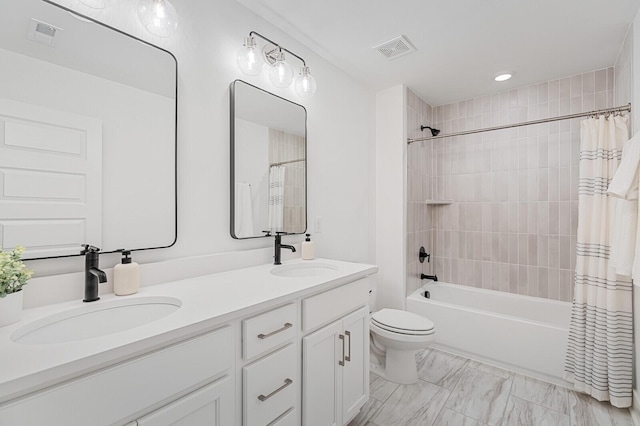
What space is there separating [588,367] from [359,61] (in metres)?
2.64

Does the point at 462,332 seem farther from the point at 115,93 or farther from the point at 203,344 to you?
the point at 115,93

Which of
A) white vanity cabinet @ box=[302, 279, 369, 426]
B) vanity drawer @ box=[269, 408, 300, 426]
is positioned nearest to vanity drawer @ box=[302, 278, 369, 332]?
white vanity cabinet @ box=[302, 279, 369, 426]

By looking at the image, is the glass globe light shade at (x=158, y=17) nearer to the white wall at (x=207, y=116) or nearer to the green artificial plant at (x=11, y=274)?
the white wall at (x=207, y=116)

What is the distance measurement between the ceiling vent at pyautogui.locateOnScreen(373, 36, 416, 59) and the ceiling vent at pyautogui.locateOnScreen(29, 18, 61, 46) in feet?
5.91

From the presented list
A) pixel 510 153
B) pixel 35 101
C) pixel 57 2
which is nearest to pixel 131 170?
pixel 35 101

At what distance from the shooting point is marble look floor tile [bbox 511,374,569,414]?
194 cm

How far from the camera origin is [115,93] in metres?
1.23

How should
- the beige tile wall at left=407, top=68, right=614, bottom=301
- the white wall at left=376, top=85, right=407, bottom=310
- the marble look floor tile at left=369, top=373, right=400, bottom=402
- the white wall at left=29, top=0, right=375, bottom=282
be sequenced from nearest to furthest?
the white wall at left=29, top=0, right=375, bottom=282 < the marble look floor tile at left=369, top=373, right=400, bottom=402 < the beige tile wall at left=407, top=68, right=614, bottom=301 < the white wall at left=376, top=85, right=407, bottom=310

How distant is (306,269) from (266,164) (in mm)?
678

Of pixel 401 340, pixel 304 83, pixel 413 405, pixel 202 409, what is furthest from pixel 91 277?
pixel 413 405

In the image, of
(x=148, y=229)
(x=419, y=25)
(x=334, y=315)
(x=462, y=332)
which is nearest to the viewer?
(x=148, y=229)

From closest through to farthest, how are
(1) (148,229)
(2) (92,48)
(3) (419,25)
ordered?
(2) (92,48), (1) (148,229), (3) (419,25)

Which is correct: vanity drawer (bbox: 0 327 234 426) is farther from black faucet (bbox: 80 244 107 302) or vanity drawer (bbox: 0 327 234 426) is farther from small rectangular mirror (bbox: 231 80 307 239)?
small rectangular mirror (bbox: 231 80 307 239)

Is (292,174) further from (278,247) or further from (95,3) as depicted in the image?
(95,3)
